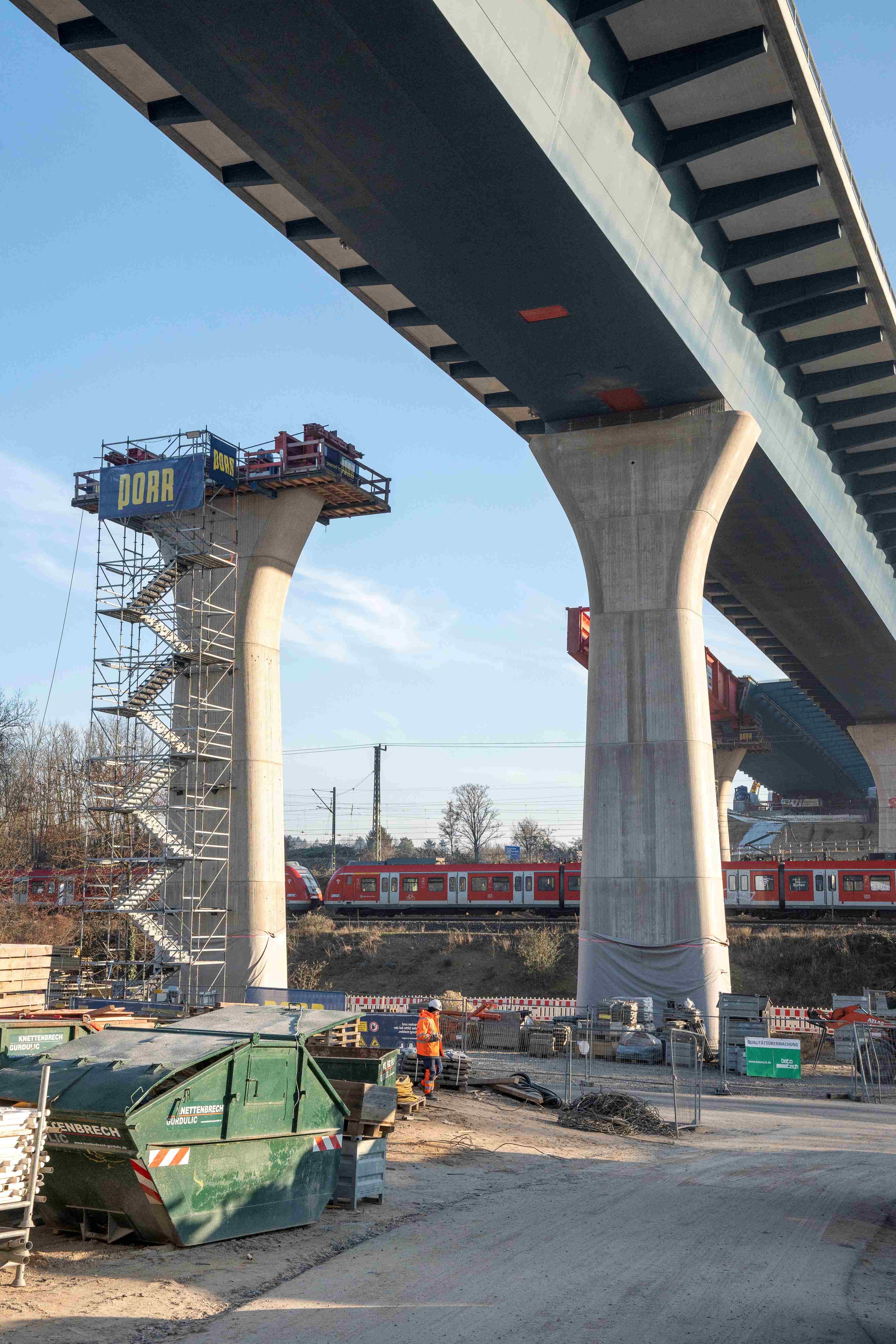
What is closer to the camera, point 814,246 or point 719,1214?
point 719,1214

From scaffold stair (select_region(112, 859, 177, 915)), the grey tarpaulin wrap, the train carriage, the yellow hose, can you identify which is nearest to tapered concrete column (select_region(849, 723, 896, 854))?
the train carriage

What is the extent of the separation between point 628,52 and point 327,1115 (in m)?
18.6

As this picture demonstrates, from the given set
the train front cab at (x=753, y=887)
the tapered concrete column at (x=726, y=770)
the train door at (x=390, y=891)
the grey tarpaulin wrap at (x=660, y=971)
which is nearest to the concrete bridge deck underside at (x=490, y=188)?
the grey tarpaulin wrap at (x=660, y=971)

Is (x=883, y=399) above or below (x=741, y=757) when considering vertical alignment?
above

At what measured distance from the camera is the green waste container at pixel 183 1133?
9336 millimetres

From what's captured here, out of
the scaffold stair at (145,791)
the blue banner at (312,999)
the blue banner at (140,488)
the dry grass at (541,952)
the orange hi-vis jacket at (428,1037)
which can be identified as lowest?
the dry grass at (541,952)

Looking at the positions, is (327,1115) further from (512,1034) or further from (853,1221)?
(512,1034)

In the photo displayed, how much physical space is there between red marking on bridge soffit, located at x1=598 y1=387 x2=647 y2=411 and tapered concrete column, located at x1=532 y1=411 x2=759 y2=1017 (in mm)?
494

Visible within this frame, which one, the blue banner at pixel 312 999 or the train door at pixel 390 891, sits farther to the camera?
the train door at pixel 390 891

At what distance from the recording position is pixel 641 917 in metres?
27.7

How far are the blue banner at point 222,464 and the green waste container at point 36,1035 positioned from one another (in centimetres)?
2741

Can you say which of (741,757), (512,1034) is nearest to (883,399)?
(512,1034)

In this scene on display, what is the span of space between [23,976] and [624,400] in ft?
63.4

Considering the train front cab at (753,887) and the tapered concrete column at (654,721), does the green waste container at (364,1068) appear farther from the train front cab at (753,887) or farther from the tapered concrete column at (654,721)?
the train front cab at (753,887)
